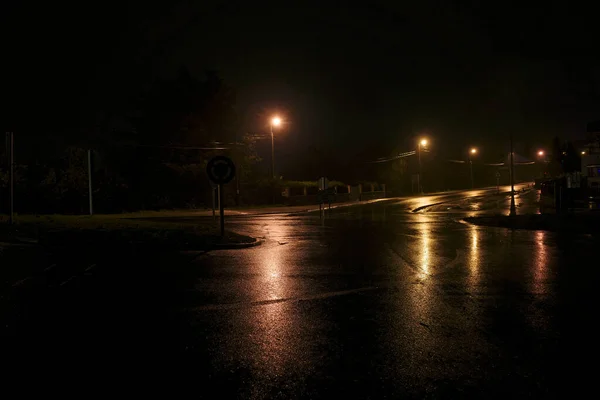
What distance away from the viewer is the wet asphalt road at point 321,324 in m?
4.77

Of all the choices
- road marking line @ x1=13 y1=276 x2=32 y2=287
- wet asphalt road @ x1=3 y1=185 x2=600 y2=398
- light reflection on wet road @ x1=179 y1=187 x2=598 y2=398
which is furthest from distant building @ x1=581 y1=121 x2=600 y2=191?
road marking line @ x1=13 y1=276 x2=32 y2=287

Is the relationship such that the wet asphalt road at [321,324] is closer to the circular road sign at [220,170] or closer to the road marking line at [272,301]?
the road marking line at [272,301]

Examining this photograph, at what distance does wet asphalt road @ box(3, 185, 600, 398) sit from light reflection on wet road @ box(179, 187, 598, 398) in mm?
23

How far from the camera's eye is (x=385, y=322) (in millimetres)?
6668

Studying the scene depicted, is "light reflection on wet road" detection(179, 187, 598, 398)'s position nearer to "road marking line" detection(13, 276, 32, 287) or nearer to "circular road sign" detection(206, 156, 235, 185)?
"circular road sign" detection(206, 156, 235, 185)

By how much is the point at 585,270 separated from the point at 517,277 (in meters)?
1.72

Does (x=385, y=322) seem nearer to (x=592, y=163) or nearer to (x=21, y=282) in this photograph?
(x=21, y=282)

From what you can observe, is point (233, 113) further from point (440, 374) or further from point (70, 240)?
point (440, 374)

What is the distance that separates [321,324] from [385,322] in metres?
0.80

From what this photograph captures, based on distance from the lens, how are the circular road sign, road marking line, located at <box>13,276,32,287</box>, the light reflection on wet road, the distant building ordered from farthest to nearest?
the distant building < the circular road sign < road marking line, located at <box>13,276,32,287</box> < the light reflection on wet road

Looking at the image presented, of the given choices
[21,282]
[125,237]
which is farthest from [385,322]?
[125,237]

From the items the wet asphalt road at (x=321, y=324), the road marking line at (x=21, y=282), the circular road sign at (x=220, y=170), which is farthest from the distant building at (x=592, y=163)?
the road marking line at (x=21, y=282)

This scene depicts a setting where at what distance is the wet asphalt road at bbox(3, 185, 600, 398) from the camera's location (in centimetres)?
477

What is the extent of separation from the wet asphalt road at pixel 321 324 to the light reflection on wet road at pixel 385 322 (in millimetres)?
23
